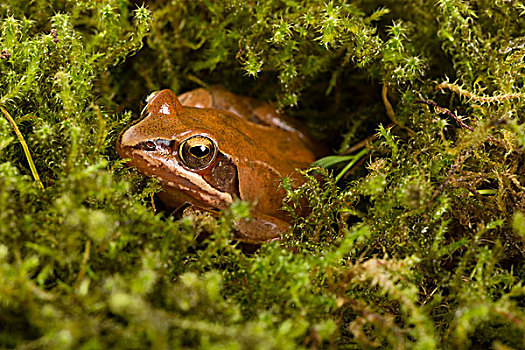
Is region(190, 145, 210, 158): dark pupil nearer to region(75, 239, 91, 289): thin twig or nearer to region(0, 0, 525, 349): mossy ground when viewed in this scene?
region(0, 0, 525, 349): mossy ground

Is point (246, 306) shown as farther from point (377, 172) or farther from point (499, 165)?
point (499, 165)

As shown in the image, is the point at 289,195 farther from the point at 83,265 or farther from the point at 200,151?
the point at 83,265

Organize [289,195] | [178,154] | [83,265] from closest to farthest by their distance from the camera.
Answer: [83,265], [289,195], [178,154]

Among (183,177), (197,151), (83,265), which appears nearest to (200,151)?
(197,151)

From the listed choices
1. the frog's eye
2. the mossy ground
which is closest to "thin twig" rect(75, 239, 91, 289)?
the mossy ground

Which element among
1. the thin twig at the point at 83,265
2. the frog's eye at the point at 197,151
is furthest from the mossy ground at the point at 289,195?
the frog's eye at the point at 197,151

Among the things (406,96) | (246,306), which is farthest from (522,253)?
(246,306)
